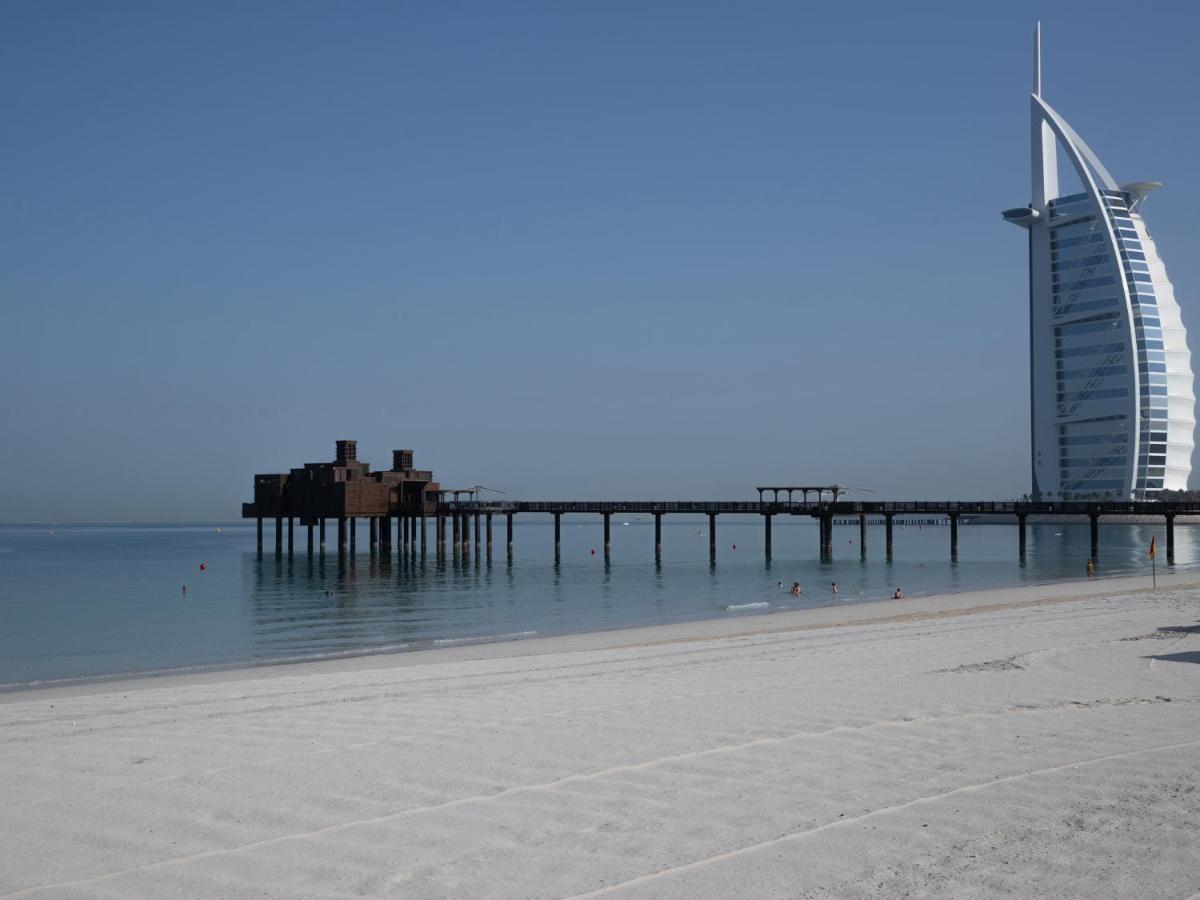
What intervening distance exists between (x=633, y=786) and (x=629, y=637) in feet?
57.0

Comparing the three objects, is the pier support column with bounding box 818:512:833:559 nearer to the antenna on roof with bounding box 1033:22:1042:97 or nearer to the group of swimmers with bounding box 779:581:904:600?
the group of swimmers with bounding box 779:581:904:600

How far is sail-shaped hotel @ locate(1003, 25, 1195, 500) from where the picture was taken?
115 metres

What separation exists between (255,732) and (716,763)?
4.99 m

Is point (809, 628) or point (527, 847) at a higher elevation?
point (527, 847)

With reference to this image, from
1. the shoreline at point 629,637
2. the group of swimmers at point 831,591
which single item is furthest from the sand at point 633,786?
the group of swimmers at point 831,591

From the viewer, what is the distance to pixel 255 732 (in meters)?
10.5

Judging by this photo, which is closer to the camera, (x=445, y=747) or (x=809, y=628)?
(x=445, y=747)

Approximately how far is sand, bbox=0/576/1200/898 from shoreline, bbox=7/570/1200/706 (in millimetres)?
4690

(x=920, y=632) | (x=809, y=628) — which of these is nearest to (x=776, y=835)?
(x=920, y=632)

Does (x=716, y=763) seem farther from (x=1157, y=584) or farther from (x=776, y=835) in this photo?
(x=1157, y=584)

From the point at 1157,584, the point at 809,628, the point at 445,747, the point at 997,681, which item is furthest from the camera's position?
the point at 1157,584

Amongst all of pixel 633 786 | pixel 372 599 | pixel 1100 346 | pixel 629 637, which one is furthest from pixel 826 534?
pixel 1100 346

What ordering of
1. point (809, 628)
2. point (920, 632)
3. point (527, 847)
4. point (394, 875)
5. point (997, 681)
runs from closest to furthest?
point (394, 875) < point (527, 847) < point (997, 681) < point (920, 632) < point (809, 628)

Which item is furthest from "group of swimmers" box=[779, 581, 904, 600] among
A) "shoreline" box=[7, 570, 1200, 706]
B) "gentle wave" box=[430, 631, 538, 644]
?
"gentle wave" box=[430, 631, 538, 644]
